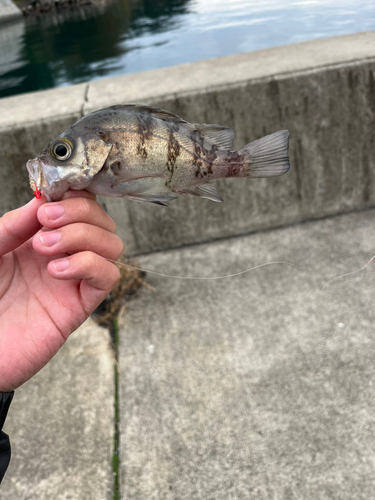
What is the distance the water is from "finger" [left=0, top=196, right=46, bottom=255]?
4319mm

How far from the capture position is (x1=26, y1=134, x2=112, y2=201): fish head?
35.5 inches

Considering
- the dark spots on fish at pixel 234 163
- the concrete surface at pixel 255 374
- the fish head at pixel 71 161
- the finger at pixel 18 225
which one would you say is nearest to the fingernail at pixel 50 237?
the finger at pixel 18 225

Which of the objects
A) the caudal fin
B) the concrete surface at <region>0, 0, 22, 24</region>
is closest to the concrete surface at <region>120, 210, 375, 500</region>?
the caudal fin

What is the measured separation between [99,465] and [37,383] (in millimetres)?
772

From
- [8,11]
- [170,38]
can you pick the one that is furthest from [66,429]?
[8,11]

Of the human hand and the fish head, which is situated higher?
the fish head

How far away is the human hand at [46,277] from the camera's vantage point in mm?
1172

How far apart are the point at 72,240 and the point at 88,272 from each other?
109mm

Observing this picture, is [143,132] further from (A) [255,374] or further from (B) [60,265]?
(A) [255,374]

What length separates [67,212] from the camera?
1.09 m

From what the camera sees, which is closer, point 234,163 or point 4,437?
point 234,163

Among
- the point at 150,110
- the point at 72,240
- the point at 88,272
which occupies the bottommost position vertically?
the point at 88,272

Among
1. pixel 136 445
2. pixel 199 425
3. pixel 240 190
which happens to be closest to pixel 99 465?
pixel 136 445

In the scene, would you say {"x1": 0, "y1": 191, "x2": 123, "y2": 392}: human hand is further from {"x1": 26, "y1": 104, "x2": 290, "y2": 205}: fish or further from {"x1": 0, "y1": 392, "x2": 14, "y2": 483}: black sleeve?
{"x1": 26, "y1": 104, "x2": 290, "y2": 205}: fish
